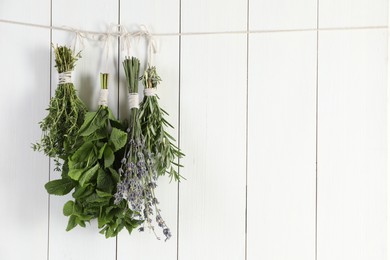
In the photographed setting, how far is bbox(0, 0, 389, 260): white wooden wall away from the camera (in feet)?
3.56

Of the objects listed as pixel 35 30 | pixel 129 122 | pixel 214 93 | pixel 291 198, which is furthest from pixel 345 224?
pixel 35 30

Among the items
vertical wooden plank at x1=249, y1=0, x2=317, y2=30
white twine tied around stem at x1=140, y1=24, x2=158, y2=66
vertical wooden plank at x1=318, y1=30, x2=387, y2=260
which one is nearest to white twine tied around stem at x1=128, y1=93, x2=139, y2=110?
white twine tied around stem at x1=140, y1=24, x2=158, y2=66

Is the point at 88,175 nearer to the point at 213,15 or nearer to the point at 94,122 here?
the point at 94,122

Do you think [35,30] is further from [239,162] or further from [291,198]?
[291,198]

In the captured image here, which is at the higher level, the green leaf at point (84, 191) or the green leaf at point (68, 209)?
the green leaf at point (84, 191)

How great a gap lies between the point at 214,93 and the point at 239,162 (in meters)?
0.19

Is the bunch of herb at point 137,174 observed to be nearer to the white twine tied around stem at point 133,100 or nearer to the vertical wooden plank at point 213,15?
the white twine tied around stem at point 133,100

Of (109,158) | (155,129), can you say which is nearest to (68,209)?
(109,158)

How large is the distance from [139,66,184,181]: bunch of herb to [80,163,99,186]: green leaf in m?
0.13

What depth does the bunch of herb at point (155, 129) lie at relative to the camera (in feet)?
3.49

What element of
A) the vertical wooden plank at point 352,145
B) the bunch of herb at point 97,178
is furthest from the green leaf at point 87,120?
the vertical wooden plank at point 352,145

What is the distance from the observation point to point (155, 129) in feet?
3.53

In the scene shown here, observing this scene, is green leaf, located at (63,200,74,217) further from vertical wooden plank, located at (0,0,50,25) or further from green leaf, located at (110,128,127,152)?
vertical wooden plank, located at (0,0,50,25)

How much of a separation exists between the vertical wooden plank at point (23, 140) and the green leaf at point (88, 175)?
0.57ft
